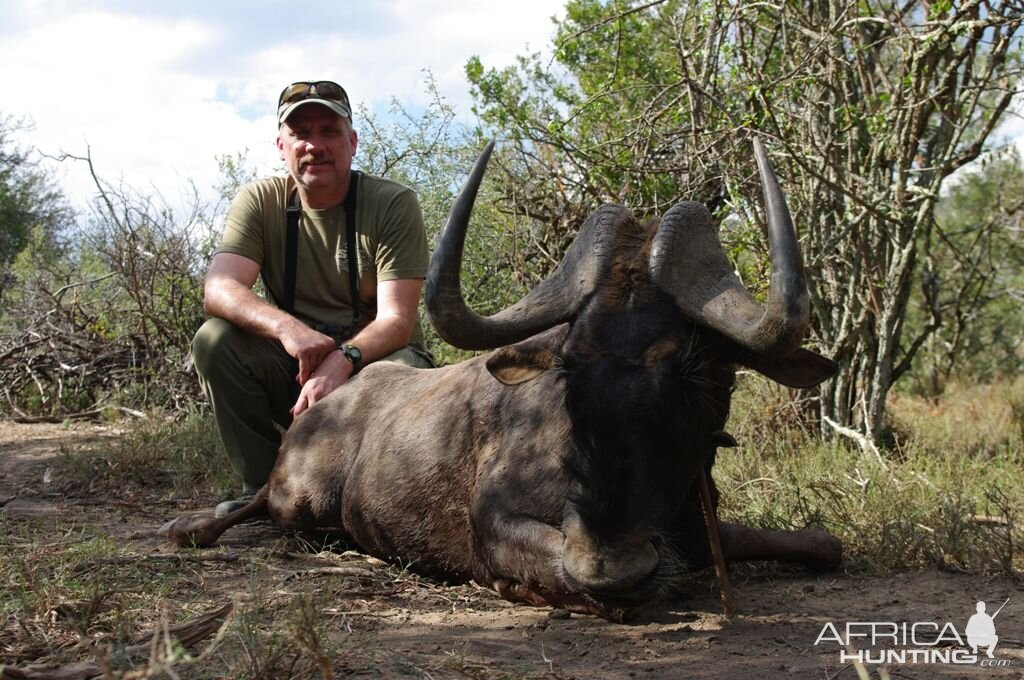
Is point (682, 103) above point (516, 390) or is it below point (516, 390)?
above

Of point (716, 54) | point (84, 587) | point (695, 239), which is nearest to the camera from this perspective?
point (84, 587)

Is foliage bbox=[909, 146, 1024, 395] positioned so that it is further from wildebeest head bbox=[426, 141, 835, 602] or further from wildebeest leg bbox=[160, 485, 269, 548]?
wildebeest leg bbox=[160, 485, 269, 548]

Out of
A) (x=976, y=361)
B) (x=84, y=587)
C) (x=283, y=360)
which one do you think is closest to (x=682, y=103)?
(x=283, y=360)

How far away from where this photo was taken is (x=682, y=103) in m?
7.73

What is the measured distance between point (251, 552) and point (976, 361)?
37.7ft

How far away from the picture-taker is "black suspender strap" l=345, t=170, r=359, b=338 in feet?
21.1

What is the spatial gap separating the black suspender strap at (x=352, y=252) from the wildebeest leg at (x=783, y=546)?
2945 mm

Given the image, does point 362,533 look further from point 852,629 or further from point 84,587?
point 852,629

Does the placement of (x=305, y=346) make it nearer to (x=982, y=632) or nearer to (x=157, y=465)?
(x=157, y=465)

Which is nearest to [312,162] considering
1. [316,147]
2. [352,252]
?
[316,147]

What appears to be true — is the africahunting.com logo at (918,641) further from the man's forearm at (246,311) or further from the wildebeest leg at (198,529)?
the man's forearm at (246,311)

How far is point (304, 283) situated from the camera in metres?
6.49

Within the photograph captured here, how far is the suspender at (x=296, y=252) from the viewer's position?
21.1 feet

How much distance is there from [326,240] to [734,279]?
10.7ft
